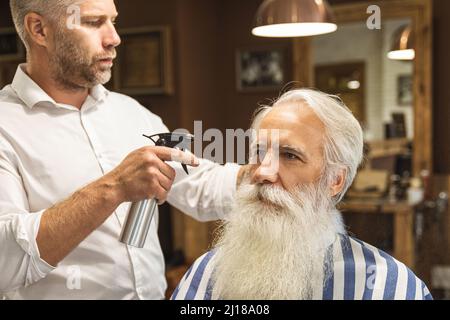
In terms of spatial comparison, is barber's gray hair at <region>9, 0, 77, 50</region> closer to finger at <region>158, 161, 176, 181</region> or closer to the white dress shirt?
the white dress shirt

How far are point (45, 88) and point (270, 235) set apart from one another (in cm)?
62

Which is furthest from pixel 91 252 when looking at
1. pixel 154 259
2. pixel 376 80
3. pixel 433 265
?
pixel 376 80

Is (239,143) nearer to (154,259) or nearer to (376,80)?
(154,259)

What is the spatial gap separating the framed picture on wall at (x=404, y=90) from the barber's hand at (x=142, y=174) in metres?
1.13

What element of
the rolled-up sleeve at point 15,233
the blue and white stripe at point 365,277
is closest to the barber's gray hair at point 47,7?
the rolled-up sleeve at point 15,233

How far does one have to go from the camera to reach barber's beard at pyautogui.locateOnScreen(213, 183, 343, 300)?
1.12 m

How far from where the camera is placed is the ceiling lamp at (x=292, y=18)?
124 cm

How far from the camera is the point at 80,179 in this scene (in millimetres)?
1203

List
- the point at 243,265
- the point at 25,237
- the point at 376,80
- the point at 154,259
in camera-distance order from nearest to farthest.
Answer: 1. the point at 25,237
2. the point at 243,265
3. the point at 154,259
4. the point at 376,80

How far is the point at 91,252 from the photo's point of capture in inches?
48.9

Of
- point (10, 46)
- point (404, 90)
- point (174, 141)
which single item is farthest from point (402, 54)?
point (10, 46)

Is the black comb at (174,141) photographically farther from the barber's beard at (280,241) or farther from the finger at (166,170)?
the barber's beard at (280,241)

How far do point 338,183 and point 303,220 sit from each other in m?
0.12

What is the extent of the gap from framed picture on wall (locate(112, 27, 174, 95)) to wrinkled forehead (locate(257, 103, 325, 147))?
381 mm
